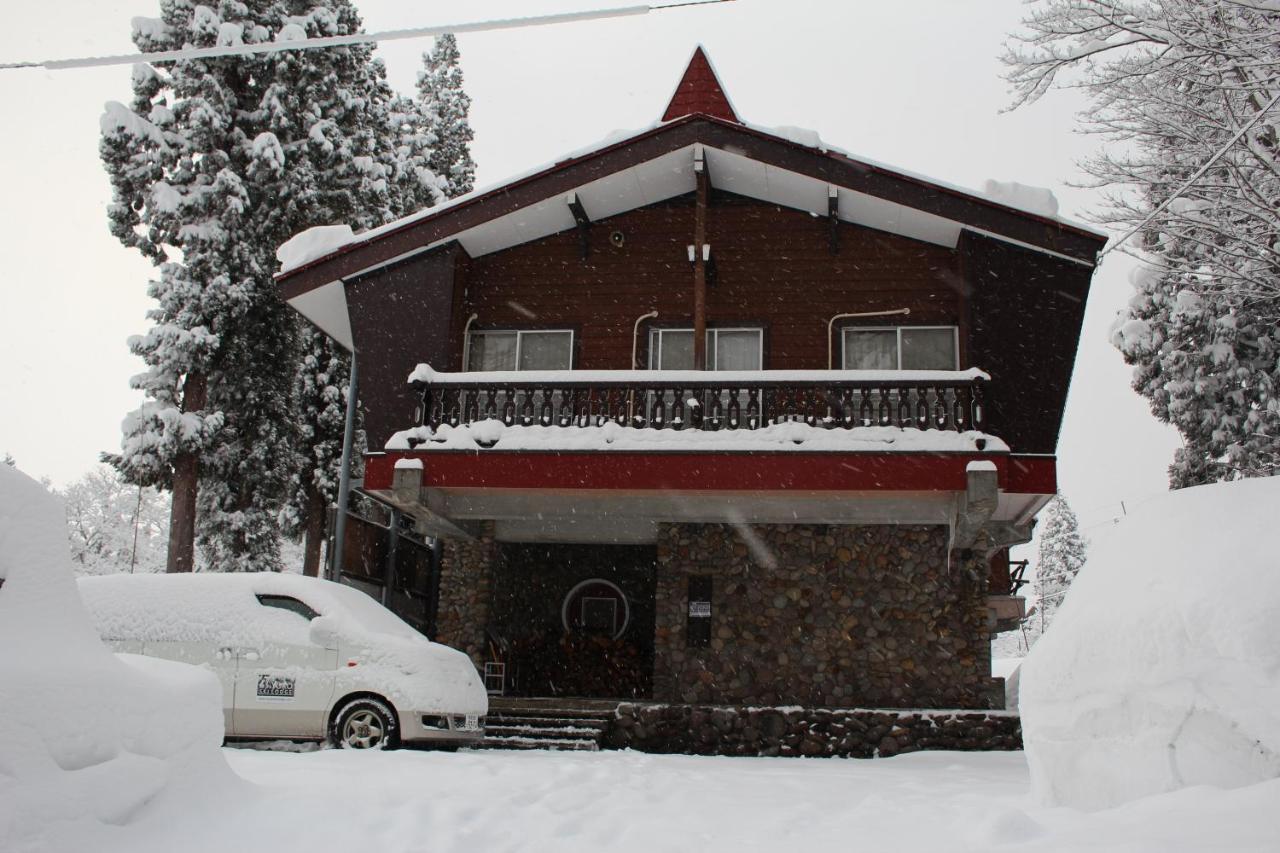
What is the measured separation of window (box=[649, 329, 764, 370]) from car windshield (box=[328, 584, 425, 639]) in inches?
201

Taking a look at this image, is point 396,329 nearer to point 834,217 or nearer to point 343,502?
point 343,502

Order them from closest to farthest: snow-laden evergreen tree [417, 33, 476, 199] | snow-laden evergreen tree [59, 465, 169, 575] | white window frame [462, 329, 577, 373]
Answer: white window frame [462, 329, 577, 373] < snow-laden evergreen tree [417, 33, 476, 199] < snow-laden evergreen tree [59, 465, 169, 575]

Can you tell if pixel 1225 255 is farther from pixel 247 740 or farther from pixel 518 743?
pixel 247 740

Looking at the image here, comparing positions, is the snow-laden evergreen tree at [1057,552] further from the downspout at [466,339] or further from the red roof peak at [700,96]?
the downspout at [466,339]

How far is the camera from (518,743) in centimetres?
1064

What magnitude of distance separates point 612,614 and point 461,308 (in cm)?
489

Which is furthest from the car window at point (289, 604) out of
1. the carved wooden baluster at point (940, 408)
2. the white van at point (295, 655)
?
the carved wooden baluster at point (940, 408)

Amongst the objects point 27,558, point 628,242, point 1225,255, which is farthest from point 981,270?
point 27,558

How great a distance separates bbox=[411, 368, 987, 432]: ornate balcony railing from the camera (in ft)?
36.8

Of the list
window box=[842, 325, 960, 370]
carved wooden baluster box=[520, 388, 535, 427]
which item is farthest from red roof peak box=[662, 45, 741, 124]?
carved wooden baluster box=[520, 388, 535, 427]

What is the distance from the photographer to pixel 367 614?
9.64 m

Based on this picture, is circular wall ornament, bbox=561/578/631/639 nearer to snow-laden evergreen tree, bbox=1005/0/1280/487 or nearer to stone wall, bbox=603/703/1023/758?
stone wall, bbox=603/703/1023/758

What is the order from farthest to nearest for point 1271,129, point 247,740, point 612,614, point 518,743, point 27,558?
point 612,614
point 1271,129
point 518,743
point 247,740
point 27,558

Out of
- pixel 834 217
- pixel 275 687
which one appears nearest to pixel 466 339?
pixel 834 217
